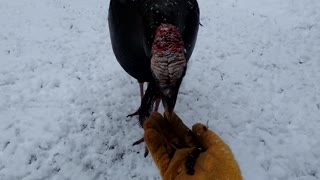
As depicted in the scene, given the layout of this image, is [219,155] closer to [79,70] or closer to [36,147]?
[36,147]

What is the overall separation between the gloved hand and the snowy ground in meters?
0.92

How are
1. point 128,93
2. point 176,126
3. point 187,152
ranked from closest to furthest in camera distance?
point 187,152 → point 176,126 → point 128,93

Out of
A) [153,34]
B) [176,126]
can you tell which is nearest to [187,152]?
[176,126]

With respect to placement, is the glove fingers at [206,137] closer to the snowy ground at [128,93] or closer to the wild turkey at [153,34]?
the wild turkey at [153,34]

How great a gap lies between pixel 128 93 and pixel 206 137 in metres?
2.28

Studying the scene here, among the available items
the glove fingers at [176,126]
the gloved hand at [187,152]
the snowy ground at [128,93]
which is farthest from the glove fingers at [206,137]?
the snowy ground at [128,93]

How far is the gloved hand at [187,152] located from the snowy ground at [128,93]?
918 millimetres

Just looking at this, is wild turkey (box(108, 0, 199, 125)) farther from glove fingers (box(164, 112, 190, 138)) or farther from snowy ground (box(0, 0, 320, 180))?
snowy ground (box(0, 0, 320, 180))

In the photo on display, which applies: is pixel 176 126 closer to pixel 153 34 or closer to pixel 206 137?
pixel 206 137

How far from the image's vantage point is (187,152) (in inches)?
95.7

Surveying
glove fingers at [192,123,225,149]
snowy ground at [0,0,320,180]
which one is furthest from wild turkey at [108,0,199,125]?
snowy ground at [0,0,320,180]

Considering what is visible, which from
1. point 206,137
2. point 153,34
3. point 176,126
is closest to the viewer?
point 206,137

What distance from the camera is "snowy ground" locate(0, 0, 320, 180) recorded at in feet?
12.5

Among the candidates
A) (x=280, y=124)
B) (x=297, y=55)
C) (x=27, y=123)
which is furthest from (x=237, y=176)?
(x=297, y=55)
